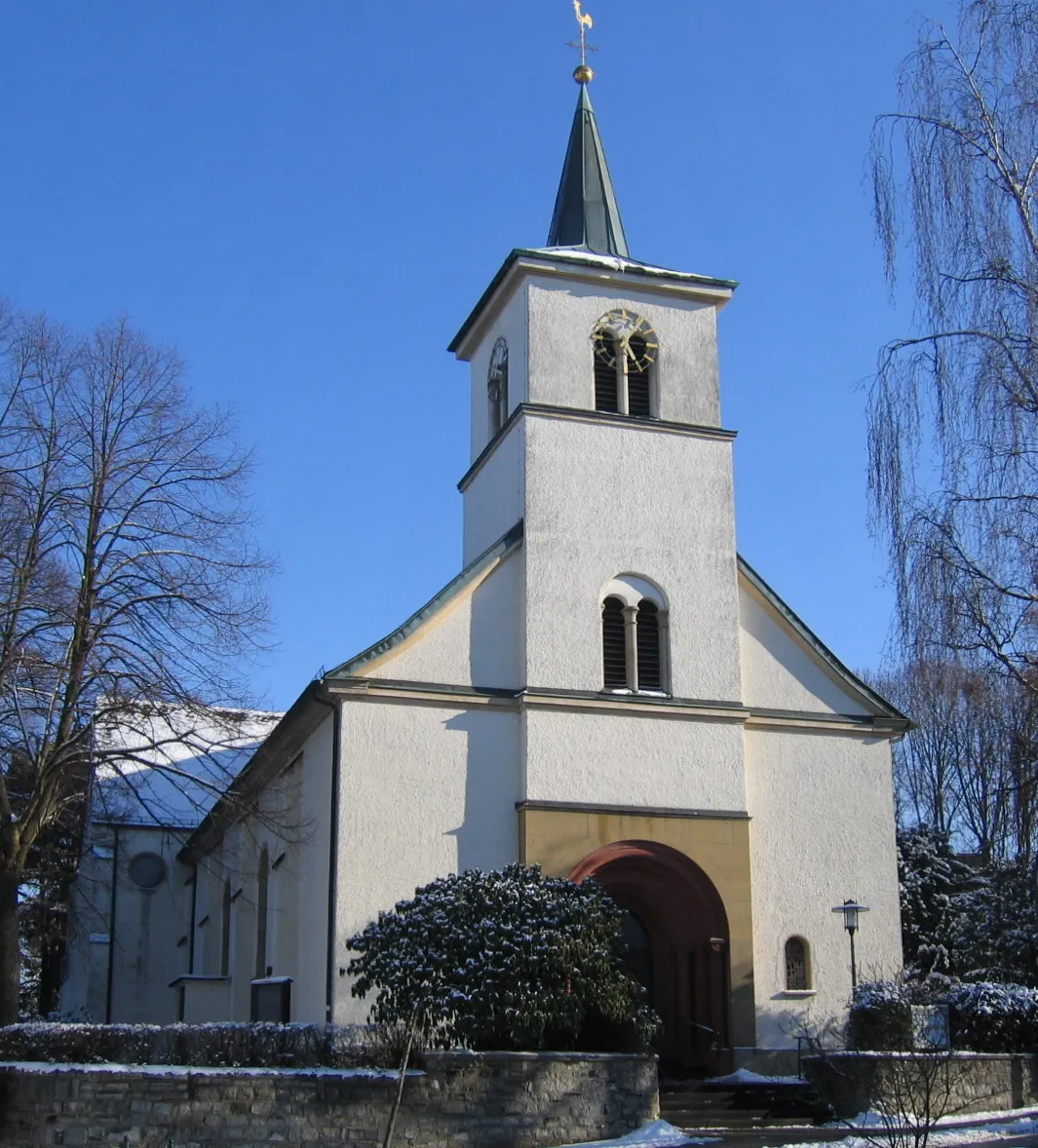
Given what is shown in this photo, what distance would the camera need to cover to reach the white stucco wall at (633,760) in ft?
75.6

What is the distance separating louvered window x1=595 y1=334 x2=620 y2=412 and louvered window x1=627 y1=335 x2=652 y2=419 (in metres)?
0.24

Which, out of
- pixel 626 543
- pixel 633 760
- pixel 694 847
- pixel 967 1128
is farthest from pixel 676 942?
pixel 626 543

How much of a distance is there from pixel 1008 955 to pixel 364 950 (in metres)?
14.3

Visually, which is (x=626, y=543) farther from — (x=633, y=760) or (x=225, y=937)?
(x=225, y=937)

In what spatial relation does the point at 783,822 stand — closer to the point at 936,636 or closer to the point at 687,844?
the point at 687,844

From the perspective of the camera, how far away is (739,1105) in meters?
20.4

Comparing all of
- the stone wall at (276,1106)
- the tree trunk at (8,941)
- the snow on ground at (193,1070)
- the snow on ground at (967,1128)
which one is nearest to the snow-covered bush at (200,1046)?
the snow on ground at (193,1070)

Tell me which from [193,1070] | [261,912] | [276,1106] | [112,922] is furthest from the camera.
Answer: [112,922]

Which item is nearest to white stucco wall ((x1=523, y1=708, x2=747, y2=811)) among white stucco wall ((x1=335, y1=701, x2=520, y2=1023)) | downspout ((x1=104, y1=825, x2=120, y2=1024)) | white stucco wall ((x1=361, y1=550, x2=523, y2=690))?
white stucco wall ((x1=335, y1=701, x2=520, y2=1023))

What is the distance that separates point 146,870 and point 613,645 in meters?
20.5

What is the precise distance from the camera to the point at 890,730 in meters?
25.3

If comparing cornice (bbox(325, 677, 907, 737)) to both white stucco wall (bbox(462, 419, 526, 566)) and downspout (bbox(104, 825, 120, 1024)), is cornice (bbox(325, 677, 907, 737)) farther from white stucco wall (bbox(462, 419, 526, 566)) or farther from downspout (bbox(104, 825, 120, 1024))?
downspout (bbox(104, 825, 120, 1024))

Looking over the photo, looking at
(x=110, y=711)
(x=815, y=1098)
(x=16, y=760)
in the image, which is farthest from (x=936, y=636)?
(x=16, y=760)

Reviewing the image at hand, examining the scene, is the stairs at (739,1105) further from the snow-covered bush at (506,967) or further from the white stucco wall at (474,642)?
the white stucco wall at (474,642)
